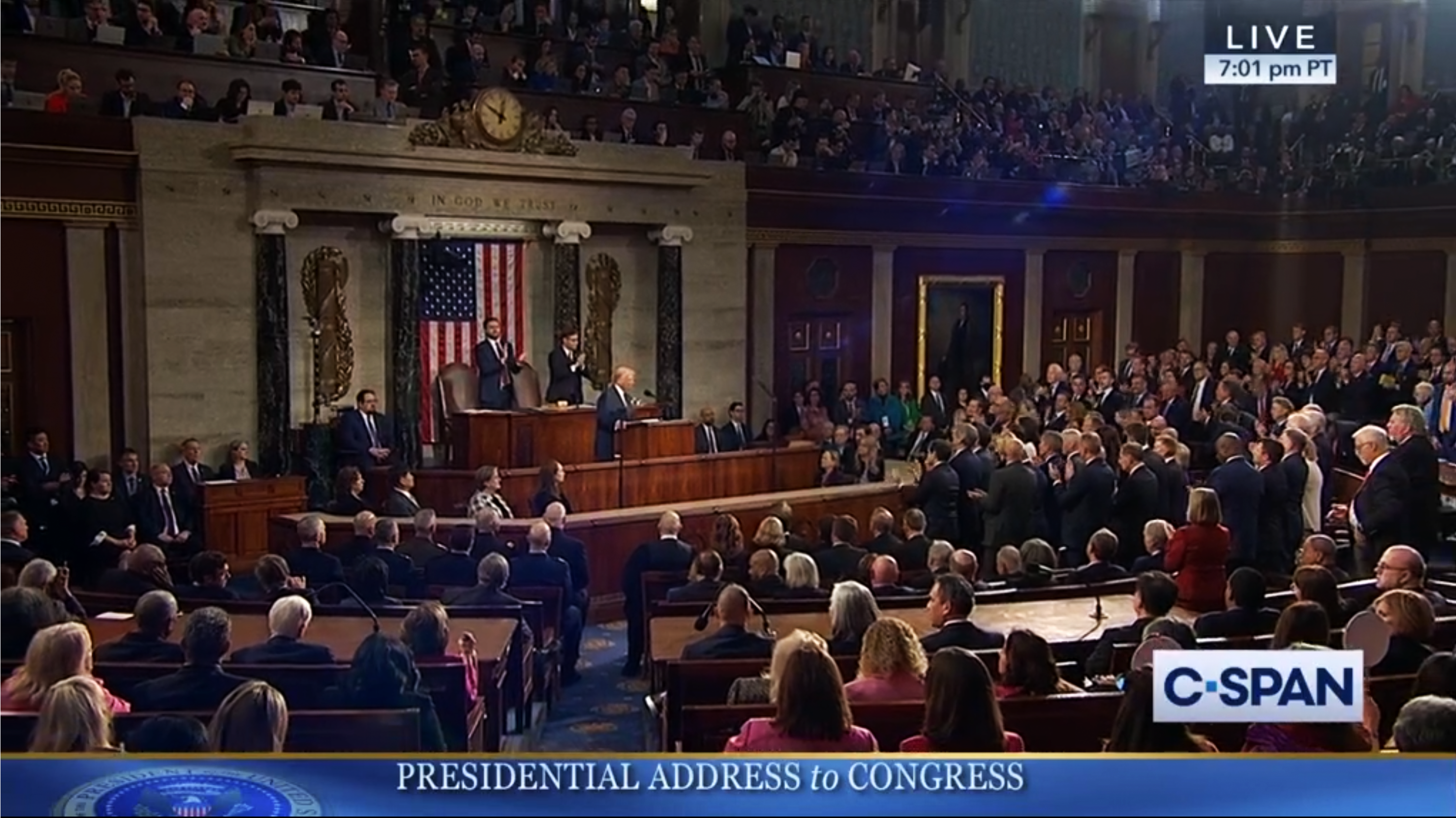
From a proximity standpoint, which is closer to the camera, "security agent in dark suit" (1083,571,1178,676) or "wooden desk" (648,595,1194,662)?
"security agent in dark suit" (1083,571,1178,676)

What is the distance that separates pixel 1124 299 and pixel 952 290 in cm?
292

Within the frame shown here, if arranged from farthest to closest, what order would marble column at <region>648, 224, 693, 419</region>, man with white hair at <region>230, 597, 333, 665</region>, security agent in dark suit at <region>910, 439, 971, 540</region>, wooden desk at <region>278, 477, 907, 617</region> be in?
marble column at <region>648, 224, 693, 419</region>
security agent in dark suit at <region>910, 439, 971, 540</region>
wooden desk at <region>278, 477, 907, 617</region>
man with white hair at <region>230, 597, 333, 665</region>

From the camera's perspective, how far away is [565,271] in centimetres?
1415

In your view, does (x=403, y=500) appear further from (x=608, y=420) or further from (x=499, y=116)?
(x=499, y=116)

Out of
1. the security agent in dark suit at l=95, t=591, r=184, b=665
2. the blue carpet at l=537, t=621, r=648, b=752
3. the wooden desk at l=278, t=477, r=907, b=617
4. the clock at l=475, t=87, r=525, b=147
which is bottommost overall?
the blue carpet at l=537, t=621, r=648, b=752

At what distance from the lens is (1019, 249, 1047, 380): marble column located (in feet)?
59.4

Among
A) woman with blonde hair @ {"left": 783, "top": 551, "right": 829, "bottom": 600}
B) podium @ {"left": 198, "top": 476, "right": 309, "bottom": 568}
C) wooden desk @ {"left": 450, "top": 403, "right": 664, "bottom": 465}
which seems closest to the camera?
woman with blonde hair @ {"left": 783, "top": 551, "right": 829, "bottom": 600}

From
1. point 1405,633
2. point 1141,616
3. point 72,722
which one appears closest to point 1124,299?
point 1141,616

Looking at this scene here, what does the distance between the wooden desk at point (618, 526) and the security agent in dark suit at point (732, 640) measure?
3.68m

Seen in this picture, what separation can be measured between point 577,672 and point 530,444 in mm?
2687

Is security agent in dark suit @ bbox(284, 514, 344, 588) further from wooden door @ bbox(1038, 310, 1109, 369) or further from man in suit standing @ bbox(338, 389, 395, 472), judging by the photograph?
wooden door @ bbox(1038, 310, 1109, 369)

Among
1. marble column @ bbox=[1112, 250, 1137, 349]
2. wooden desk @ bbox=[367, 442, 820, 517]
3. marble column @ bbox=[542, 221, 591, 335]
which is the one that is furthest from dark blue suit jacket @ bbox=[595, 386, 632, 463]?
marble column @ bbox=[1112, 250, 1137, 349]

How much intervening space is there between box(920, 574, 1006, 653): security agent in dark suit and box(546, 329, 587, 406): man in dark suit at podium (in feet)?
23.1

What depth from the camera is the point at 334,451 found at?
12180mm
